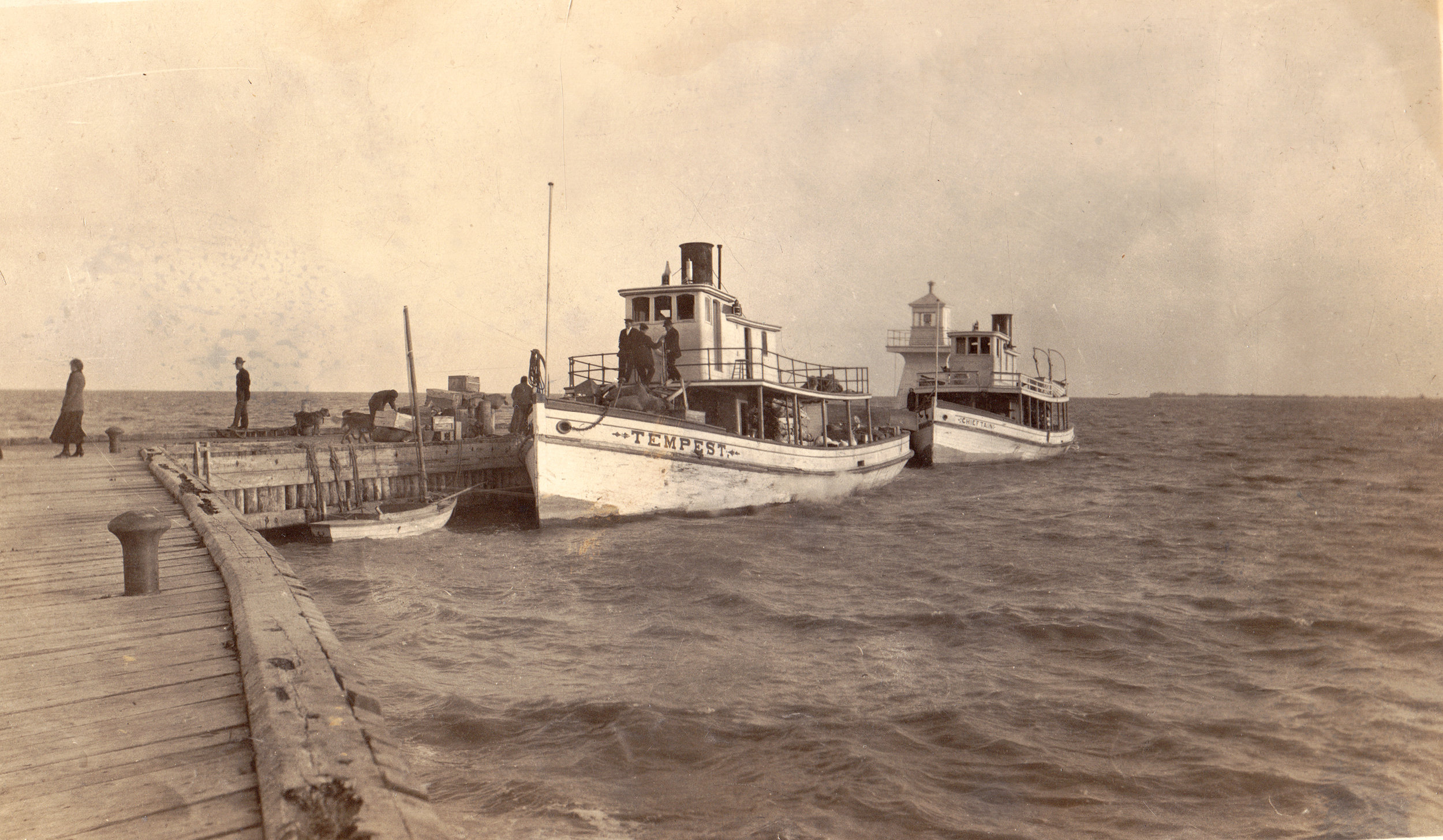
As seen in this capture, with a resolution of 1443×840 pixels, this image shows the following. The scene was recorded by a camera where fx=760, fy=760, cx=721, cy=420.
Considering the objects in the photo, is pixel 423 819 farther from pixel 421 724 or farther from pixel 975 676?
pixel 975 676

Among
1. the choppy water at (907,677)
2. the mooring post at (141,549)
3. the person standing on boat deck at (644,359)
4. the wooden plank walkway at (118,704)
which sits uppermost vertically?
A: the person standing on boat deck at (644,359)

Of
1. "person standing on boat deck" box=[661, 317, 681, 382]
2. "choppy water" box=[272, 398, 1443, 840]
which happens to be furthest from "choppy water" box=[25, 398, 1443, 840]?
"person standing on boat deck" box=[661, 317, 681, 382]

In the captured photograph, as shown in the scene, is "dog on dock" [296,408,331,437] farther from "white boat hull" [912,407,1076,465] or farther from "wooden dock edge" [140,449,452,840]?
A: "white boat hull" [912,407,1076,465]

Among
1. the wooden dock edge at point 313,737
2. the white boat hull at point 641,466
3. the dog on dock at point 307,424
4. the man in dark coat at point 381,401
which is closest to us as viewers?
the wooden dock edge at point 313,737

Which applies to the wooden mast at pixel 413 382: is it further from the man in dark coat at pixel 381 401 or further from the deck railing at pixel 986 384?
the deck railing at pixel 986 384

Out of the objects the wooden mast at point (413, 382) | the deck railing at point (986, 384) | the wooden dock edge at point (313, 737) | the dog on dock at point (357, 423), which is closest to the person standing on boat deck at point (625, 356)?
the wooden mast at point (413, 382)
